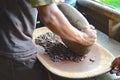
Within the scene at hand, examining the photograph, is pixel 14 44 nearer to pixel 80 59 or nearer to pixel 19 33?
pixel 19 33

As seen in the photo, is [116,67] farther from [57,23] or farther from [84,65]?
[57,23]

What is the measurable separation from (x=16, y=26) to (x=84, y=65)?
0.35 m

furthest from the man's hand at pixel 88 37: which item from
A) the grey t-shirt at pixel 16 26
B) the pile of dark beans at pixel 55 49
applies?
the grey t-shirt at pixel 16 26

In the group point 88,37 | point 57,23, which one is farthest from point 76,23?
point 57,23

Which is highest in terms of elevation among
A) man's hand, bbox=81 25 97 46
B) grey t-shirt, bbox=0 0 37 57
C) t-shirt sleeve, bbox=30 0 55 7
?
t-shirt sleeve, bbox=30 0 55 7

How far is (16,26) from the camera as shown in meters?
0.87

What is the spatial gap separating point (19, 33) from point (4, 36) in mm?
59

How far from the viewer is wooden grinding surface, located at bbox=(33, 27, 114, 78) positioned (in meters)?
0.94

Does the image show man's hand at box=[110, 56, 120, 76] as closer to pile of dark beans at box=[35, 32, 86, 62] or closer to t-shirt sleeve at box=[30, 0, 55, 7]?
pile of dark beans at box=[35, 32, 86, 62]

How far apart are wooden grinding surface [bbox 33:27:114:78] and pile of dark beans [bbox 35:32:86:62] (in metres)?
0.02

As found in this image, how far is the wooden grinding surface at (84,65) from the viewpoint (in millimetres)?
944

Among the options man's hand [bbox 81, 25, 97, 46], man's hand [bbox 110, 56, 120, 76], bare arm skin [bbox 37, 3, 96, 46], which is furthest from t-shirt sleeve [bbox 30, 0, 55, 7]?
man's hand [bbox 110, 56, 120, 76]

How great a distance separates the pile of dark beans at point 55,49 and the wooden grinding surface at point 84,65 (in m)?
0.02

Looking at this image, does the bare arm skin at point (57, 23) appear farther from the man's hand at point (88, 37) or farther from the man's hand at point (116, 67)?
the man's hand at point (116, 67)
